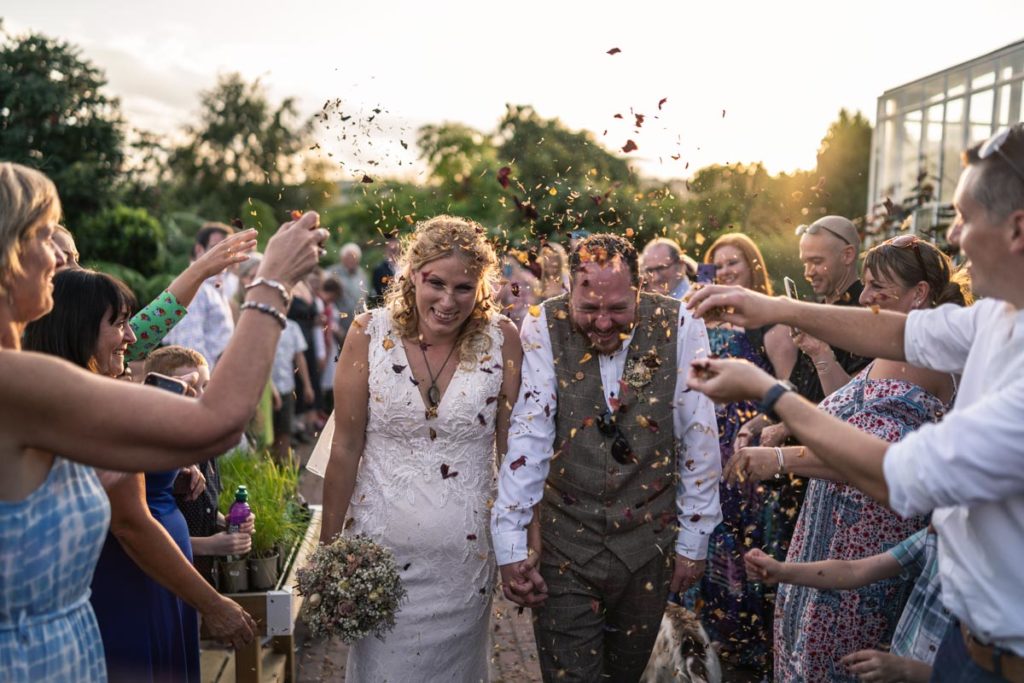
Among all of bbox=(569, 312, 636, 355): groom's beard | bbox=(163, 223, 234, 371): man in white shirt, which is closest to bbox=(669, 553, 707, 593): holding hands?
bbox=(569, 312, 636, 355): groom's beard

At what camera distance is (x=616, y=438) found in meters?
3.71

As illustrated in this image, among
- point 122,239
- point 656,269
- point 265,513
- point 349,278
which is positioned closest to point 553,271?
point 656,269

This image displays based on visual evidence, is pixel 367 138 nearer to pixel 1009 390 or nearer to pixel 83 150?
pixel 1009 390

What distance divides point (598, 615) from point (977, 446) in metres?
2.14

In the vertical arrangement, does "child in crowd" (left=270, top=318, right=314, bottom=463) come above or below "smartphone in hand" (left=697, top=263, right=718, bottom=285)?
below

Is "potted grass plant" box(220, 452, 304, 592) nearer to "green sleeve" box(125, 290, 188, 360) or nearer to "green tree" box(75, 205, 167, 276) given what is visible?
"green sleeve" box(125, 290, 188, 360)

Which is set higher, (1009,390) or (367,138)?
(367,138)

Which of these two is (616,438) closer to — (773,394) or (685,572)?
(685,572)

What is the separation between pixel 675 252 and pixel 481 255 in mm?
3590

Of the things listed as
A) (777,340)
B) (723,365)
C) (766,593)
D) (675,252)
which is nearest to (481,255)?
(723,365)

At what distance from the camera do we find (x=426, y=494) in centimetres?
379

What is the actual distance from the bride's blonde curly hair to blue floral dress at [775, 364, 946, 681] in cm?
155

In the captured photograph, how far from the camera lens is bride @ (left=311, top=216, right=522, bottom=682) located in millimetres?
3762

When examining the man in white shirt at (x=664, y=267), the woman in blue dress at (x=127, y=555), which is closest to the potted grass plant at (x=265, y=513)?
the woman in blue dress at (x=127, y=555)
